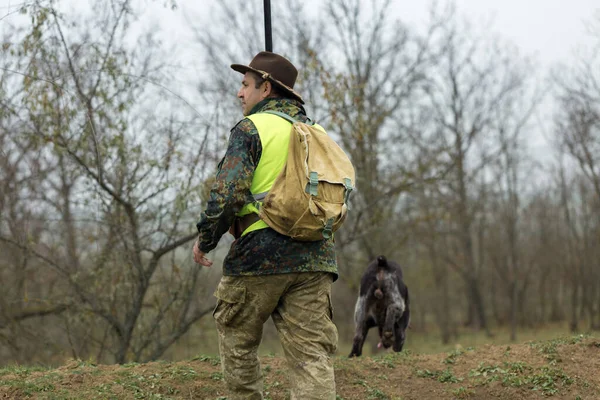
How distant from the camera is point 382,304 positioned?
29.6 ft

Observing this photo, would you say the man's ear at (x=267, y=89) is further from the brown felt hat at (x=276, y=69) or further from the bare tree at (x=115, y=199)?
the bare tree at (x=115, y=199)

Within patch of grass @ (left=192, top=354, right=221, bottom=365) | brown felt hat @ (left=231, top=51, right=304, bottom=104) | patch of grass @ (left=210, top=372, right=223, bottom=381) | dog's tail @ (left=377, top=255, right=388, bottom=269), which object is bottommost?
patch of grass @ (left=210, top=372, right=223, bottom=381)

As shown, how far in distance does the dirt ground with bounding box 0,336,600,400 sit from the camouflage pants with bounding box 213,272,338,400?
1.59 metres

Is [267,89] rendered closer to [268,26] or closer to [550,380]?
[268,26]

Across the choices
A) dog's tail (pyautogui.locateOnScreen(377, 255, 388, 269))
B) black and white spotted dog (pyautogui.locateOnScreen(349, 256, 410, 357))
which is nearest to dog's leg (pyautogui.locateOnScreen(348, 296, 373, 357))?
black and white spotted dog (pyautogui.locateOnScreen(349, 256, 410, 357))

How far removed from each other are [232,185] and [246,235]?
335 millimetres

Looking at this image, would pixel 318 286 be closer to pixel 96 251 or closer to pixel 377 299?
pixel 377 299

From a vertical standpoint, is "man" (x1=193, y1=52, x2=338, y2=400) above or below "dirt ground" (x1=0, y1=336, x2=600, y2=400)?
above

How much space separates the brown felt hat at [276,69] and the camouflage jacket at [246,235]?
1.36 feet

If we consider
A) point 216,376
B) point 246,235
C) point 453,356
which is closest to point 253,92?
point 246,235

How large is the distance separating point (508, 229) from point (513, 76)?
824 centimetres

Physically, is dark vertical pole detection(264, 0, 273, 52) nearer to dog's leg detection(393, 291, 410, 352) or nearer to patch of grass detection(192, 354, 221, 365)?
patch of grass detection(192, 354, 221, 365)

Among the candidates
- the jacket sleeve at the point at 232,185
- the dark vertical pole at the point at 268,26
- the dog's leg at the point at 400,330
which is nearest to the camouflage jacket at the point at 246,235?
the jacket sleeve at the point at 232,185

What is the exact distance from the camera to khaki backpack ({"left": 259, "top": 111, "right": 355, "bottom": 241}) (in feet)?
12.6
